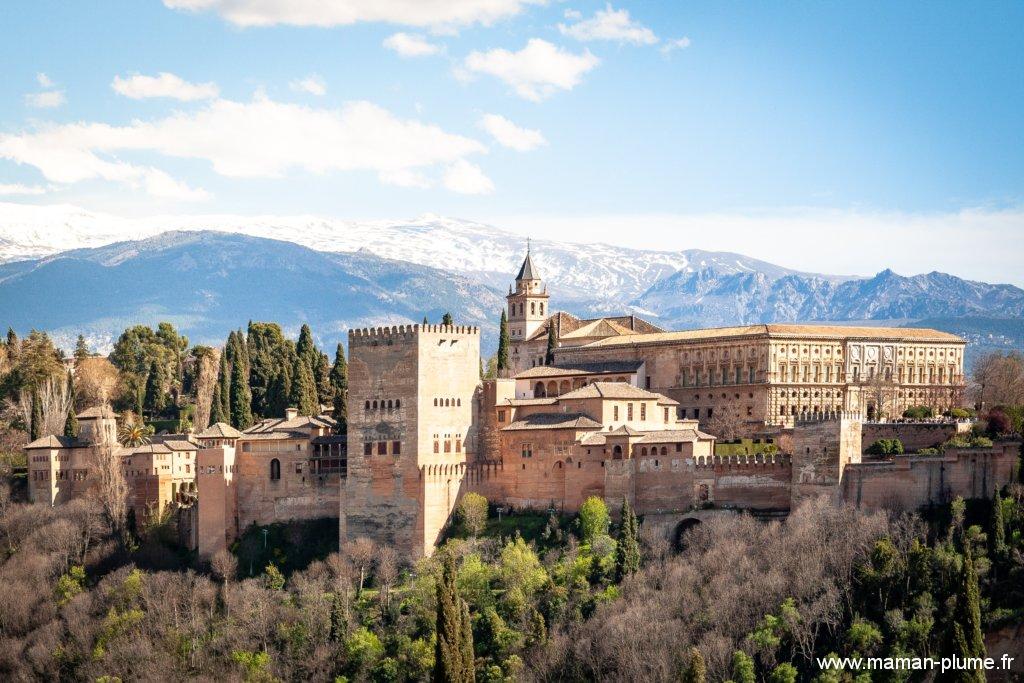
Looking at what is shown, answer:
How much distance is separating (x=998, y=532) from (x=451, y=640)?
731 inches

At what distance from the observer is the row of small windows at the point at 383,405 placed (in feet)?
218

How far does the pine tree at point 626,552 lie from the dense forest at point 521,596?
0.09m

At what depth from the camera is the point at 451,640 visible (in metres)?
53.6

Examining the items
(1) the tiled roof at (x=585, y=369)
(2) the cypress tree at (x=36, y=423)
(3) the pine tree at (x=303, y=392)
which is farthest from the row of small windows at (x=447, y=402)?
(2) the cypress tree at (x=36, y=423)

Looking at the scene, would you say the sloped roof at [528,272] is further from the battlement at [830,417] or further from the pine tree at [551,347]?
the battlement at [830,417]

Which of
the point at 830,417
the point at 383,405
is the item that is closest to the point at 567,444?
the point at 383,405

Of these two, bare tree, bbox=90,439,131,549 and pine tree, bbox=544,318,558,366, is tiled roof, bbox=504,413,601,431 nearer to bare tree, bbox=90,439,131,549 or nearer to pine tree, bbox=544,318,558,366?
bare tree, bbox=90,439,131,549

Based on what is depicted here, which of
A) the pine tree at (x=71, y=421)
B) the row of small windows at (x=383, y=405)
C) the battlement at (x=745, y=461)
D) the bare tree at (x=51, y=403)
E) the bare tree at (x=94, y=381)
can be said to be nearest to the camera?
the battlement at (x=745, y=461)

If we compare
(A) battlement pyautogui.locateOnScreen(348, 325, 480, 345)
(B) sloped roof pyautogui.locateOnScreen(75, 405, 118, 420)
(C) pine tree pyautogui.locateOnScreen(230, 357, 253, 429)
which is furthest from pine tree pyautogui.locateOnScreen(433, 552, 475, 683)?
(C) pine tree pyautogui.locateOnScreen(230, 357, 253, 429)

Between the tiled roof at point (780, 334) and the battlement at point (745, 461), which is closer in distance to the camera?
the battlement at point (745, 461)

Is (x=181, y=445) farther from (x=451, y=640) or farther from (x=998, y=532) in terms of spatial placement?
(x=998, y=532)

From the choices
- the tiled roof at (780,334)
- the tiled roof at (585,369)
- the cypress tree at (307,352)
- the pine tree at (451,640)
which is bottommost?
the pine tree at (451,640)

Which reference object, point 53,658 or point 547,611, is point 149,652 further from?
point 547,611

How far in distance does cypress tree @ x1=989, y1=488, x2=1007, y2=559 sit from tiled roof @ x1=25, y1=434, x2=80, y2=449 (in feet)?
140
